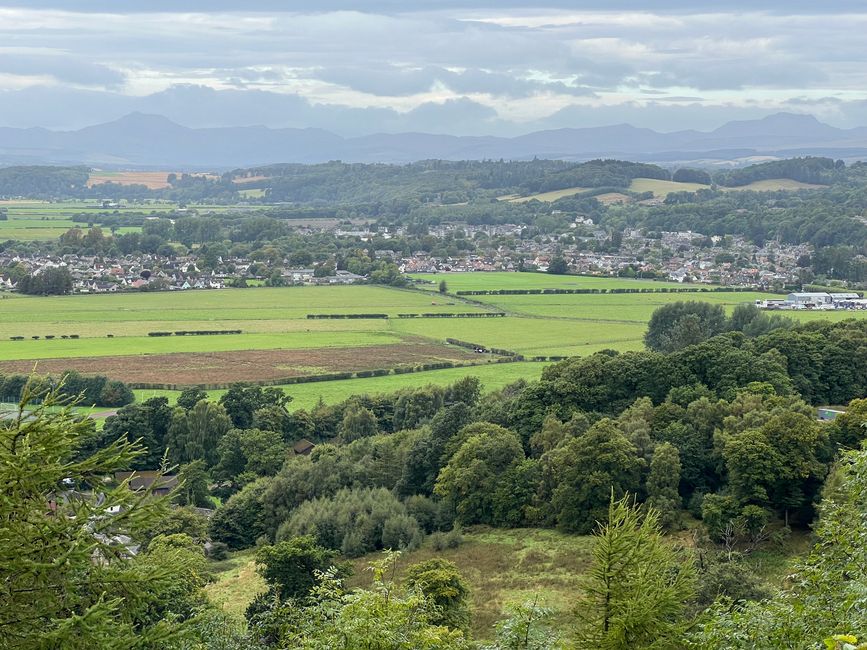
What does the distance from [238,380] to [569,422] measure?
23080 millimetres

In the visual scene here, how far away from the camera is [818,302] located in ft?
244

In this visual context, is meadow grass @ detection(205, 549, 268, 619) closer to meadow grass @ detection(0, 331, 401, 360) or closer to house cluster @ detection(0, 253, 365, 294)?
meadow grass @ detection(0, 331, 401, 360)

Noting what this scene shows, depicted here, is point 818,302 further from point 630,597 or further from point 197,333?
point 630,597

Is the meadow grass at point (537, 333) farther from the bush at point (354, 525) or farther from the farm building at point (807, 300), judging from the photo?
the bush at point (354, 525)

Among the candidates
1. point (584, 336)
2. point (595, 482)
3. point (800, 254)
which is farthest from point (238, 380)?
point (800, 254)

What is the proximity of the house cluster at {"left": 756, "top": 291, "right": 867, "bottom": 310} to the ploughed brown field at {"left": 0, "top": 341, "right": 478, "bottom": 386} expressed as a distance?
25.8 metres

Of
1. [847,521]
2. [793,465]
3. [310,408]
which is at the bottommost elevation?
[310,408]

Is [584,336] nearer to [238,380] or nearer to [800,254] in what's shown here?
[238,380]

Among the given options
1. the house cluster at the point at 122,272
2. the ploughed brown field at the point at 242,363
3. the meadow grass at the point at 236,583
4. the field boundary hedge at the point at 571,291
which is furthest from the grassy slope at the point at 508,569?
the house cluster at the point at 122,272

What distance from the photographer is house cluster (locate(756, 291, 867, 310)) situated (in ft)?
238

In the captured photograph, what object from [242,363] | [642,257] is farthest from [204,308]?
[642,257]

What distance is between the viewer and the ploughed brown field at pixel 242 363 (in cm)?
5281

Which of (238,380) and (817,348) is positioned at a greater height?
(817,348)

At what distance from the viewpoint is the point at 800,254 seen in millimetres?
117062
